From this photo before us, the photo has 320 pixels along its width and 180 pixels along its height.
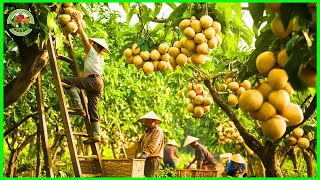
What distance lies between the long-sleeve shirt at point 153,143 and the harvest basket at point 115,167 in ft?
4.62

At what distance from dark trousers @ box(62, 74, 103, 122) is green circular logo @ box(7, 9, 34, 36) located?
1415 mm

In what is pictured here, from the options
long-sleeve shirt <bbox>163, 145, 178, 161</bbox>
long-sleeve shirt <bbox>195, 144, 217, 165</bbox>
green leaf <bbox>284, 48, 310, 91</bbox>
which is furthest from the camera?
long-sleeve shirt <bbox>163, 145, 178, 161</bbox>

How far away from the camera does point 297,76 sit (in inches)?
77.5

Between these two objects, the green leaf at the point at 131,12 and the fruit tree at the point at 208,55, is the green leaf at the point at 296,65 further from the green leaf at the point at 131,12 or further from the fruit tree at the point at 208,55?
the green leaf at the point at 131,12

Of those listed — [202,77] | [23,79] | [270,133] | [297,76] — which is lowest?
[270,133]

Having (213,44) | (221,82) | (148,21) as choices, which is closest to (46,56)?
(148,21)

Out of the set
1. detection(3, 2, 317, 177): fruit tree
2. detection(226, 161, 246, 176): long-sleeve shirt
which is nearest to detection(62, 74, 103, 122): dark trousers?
detection(3, 2, 317, 177): fruit tree

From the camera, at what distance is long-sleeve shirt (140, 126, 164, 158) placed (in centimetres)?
708

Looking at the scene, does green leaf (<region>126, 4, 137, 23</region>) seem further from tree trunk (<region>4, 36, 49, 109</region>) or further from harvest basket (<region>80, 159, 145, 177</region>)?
harvest basket (<region>80, 159, 145, 177</region>)

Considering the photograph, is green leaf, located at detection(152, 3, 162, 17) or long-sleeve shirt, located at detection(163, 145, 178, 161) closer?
green leaf, located at detection(152, 3, 162, 17)

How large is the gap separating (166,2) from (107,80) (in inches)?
194

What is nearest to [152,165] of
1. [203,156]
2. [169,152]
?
[203,156]

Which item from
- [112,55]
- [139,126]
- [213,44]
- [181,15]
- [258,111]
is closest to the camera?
[258,111]

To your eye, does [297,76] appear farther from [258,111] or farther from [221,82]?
[221,82]
